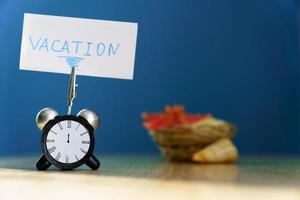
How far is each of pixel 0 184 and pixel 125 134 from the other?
1.04 m

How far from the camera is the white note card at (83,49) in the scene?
5.57 feet

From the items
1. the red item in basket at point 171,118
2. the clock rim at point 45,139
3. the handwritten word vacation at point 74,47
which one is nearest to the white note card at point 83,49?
the handwritten word vacation at point 74,47

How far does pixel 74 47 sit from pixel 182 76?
0.62 metres

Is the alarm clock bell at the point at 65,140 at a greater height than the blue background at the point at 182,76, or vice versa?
the blue background at the point at 182,76

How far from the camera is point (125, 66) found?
67.4 inches

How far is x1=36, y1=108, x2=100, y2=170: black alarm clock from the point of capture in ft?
4.88

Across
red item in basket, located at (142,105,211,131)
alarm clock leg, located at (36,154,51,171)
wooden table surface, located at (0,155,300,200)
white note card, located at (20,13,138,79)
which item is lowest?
alarm clock leg, located at (36,154,51,171)

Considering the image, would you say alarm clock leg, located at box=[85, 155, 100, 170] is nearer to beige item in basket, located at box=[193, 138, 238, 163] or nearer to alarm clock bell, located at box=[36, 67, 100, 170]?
alarm clock bell, located at box=[36, 67, 100, 170]

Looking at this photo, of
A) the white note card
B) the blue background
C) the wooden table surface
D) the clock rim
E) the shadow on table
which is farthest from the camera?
the blue background

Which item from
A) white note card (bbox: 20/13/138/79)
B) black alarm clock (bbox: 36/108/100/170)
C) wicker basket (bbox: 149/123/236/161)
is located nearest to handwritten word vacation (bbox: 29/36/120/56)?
white note card (bbox: 20/13/138/79)

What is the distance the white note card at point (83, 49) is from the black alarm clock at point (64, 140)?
0.23 meters

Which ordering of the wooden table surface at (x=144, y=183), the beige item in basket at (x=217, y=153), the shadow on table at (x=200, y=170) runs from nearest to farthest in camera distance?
the wooden table surface at (x=144, y=183) < the shadow on table at (x=200, y=170) < the beige item in basket at (x=217, y=153)

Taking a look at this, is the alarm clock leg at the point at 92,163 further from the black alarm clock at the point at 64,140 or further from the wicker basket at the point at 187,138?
the wicker basket at the point at 187,138

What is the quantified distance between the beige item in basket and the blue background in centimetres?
32
